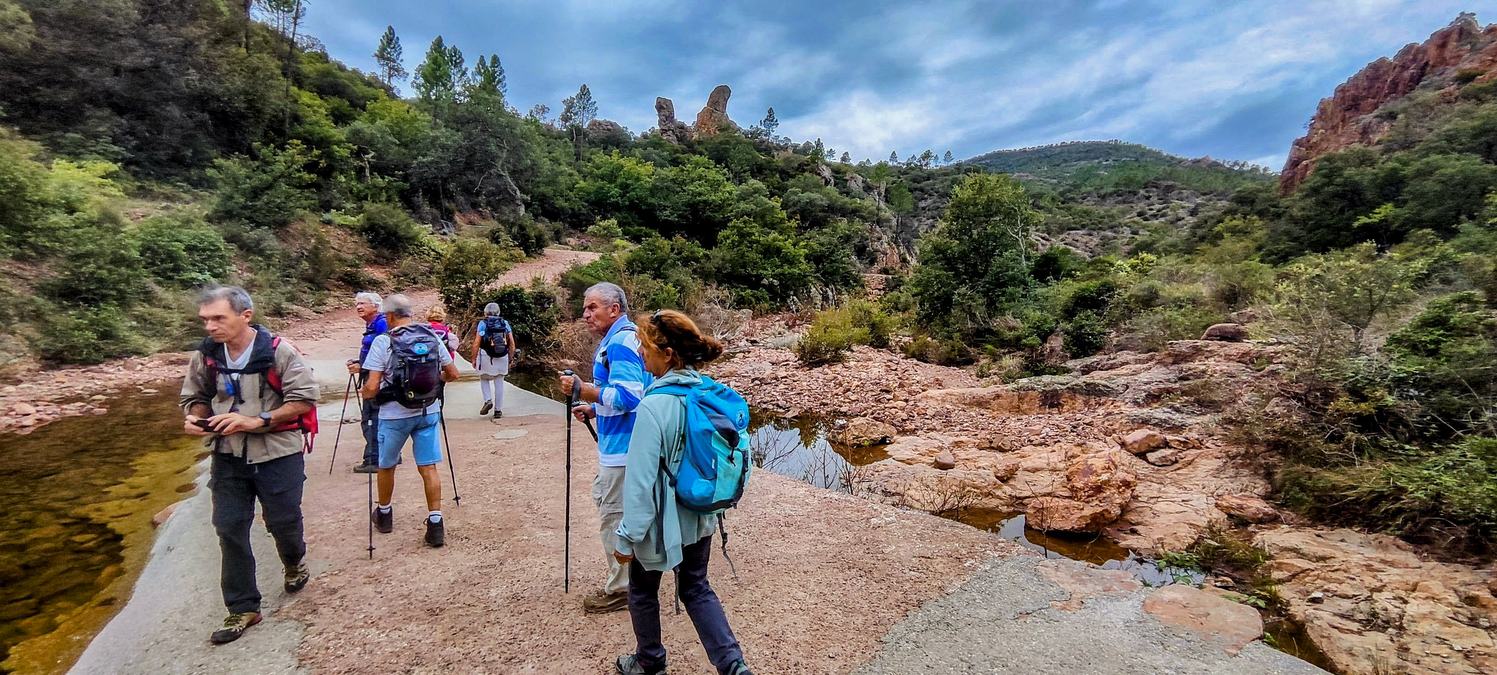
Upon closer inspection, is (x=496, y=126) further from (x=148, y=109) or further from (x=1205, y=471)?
(x=1205, y=471)

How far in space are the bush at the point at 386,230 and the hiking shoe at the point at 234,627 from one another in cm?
1835

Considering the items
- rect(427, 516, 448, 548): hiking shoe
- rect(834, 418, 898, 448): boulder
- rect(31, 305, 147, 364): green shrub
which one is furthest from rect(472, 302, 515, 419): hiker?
rect(31, 305, 147, 364): green shrub

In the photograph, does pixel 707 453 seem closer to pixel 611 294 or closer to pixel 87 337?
pixel 611 294

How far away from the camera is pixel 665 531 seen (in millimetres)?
2008

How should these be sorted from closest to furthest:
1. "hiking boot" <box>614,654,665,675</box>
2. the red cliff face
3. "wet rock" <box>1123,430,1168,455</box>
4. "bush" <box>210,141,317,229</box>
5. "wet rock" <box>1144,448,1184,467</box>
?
"hiking boot" <box>614,654,665,675</box> → "wet rock" <box>1144,448,1184,467</box> → "wet rock" <box>1123,430,1168,455</box> → "bush" <box>210,141,317,229</box> → the red cliff face

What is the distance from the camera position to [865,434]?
8.59m

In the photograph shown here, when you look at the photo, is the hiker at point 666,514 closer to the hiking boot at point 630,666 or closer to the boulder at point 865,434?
the hiking boot at point 630,666

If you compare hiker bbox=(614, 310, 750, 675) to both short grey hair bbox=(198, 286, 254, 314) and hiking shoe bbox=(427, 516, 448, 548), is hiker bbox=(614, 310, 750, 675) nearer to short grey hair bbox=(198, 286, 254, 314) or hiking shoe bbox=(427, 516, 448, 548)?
short grey hair bbox=(198, 286, 254, 314)

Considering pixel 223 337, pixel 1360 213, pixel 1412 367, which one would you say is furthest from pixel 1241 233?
pixel 223 337

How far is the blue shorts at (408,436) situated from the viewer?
3.53m

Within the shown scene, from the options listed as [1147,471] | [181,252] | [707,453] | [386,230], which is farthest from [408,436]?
[386,230]

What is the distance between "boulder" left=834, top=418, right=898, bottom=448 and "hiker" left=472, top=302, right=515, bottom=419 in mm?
5080

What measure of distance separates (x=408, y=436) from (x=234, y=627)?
124 cm

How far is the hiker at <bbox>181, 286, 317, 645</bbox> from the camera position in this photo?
258 centimetres
